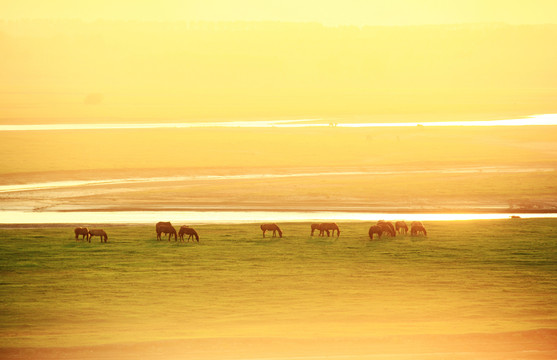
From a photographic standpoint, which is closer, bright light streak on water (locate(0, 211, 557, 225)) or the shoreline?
the shoreline

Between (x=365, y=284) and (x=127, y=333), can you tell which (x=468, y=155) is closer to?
(x=365, y=284)

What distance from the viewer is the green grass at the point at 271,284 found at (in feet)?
74.6

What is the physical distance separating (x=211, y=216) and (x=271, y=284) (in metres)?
17.4

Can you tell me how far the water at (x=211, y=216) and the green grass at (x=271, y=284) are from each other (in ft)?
14.6

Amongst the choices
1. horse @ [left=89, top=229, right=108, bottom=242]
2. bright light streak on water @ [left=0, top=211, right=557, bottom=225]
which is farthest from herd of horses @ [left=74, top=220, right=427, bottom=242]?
bright light streak on water @ [left=0, top=211, right=557, bottom=225]

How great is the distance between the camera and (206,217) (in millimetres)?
44250

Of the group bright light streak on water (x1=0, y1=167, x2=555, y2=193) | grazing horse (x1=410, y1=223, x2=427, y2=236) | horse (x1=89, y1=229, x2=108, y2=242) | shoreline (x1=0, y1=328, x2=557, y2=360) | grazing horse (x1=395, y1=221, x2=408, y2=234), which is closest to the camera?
shoreline (x1=0, y1=328, x2=557, y2=360)

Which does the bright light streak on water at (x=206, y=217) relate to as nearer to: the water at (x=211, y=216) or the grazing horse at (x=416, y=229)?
the water at (x=211, y=216)

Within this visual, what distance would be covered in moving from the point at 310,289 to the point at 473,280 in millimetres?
5136

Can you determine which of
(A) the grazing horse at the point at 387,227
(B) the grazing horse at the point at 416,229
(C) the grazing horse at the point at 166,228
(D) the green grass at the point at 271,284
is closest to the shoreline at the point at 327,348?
(D) the green grass at the point at 271,284

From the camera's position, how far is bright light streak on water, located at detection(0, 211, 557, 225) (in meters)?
42.7

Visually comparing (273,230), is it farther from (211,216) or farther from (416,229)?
(211,216)

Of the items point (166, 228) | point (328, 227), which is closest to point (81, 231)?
point (166, 228)

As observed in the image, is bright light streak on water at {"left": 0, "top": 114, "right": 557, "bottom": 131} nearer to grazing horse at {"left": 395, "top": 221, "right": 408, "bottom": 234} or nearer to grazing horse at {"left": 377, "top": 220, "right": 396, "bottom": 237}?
grazing horse at {"left": 395, "top": 221, "right": 408, "bottom": 234}
